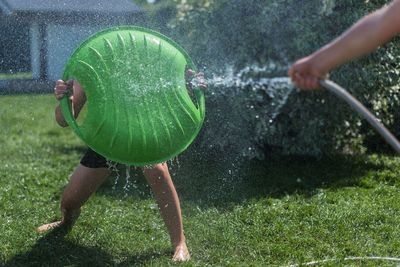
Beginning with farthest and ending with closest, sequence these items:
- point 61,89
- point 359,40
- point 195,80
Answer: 1. point 195,80
2. point 61,89
3. point 359,40

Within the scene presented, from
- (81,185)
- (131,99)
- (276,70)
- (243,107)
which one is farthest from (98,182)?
(276,70)

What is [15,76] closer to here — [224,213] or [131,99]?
[224,213]

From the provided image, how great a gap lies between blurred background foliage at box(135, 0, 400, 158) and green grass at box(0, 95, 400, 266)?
0.21m

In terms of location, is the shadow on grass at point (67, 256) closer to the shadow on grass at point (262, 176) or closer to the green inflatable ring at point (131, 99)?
the green inflatable ring at point (131, 99)

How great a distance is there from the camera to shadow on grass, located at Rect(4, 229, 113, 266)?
2.33 m

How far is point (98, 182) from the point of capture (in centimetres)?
255

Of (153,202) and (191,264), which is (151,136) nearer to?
(191,264)

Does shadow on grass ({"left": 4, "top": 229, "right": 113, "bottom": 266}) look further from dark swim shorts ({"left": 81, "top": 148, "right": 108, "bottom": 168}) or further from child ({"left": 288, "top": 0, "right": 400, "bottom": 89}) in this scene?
child ({"left": 288, "top": 0, "right": 400, "bottom": 89})

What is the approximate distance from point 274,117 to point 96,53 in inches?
77.8

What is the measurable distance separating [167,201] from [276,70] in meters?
1.98

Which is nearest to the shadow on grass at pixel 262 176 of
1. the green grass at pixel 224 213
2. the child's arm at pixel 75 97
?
the green grass at pixel 224 213

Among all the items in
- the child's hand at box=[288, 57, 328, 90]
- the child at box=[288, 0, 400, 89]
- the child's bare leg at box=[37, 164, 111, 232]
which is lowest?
the child's bare leg at box=[37, 164, 111, 232]

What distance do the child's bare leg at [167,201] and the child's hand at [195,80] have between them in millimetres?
446

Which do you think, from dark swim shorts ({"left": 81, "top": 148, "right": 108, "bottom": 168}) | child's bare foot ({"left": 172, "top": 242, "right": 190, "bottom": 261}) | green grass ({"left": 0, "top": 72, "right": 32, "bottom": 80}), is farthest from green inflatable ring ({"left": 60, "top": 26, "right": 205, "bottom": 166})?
green grass ({"left": 0, "top": 72, "right": 32, "bottom": 80})
